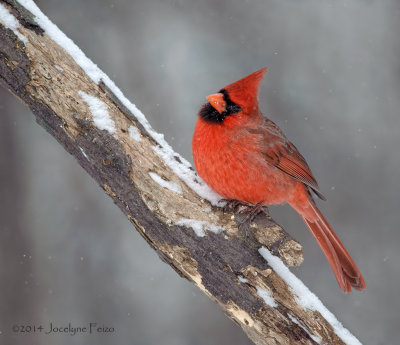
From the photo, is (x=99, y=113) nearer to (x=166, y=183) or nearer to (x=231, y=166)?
(x=166, y=183)

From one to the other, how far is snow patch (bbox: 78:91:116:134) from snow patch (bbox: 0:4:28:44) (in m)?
0.37

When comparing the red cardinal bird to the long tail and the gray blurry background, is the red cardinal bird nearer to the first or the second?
the long tail

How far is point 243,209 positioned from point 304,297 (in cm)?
55

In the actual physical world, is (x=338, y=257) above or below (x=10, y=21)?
above

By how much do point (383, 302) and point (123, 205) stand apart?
376 cm

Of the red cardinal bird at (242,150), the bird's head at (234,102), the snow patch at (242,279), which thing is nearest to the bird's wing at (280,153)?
the red cardinal bird at (242,150)

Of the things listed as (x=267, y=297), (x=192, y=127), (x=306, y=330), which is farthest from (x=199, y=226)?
(x=192, y=127)

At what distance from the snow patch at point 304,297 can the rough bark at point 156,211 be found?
0.09 feet

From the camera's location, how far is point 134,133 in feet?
8.41

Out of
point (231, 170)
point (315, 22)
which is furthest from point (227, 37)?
point (231, 170)

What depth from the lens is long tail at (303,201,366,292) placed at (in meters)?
3.11

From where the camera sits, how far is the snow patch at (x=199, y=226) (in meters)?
2.43

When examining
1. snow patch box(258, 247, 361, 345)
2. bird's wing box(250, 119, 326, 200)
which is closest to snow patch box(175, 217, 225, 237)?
snow patch box(258, 247, 361, 345)

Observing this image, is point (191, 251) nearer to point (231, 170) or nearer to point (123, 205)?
point (123, 205)
